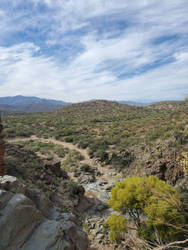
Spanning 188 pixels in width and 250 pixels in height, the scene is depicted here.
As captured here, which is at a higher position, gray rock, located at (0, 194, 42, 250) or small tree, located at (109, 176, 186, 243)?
gray rock, located at (0, 194, 42, 250)

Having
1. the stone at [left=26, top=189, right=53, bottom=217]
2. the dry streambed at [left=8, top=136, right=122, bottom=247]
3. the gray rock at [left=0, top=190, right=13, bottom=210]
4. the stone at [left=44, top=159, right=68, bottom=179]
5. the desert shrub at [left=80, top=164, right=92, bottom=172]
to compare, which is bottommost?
the dry streambed at [left=8, top=136, right=122, bottom=247]

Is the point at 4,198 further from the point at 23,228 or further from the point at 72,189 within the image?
the point at 72,189

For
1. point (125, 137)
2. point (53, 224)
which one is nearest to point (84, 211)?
point (53, 224)

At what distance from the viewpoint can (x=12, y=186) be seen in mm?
4695

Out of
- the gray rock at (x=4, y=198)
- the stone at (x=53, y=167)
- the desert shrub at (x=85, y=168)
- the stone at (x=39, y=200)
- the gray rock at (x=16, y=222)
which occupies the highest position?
the gray rock at (x=4, y=198)

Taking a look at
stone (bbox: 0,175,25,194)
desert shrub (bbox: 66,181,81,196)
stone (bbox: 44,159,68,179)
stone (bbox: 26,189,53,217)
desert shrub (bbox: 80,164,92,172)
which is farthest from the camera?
desert shrub (bbox: 80,164,92,172)

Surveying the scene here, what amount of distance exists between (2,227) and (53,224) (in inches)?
55.5

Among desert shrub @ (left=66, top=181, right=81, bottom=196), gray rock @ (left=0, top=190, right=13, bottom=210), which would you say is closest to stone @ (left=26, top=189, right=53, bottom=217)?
gray rock @ (left=0, top=190, right=13, bottom=210)

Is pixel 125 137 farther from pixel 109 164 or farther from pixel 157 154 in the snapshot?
pixel 157 154

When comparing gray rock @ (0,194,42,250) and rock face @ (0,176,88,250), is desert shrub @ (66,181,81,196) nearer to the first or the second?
rock face @ (0,176,88,250)

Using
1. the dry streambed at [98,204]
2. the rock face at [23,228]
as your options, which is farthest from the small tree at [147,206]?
the rock face at [23,228]

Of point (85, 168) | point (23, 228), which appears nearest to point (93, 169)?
point (85, 168)

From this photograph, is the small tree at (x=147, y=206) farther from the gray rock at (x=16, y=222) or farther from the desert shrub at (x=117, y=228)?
the gray rock at (x=16, y=222)

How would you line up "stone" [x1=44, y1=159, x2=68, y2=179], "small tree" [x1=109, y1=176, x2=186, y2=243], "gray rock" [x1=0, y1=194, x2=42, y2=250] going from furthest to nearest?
"stone" [x1=44, y1=159, x2=68, y2=179] < "small tree" [x1=109, y1=176, x2=186, y2=243] < "gray rock" [x1=0, y1=194, x2=42, y2=250]
